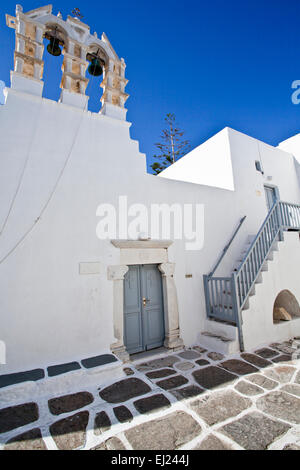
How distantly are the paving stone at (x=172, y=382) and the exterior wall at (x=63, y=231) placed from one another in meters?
1.12

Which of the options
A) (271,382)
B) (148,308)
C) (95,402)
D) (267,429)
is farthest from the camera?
(148,308)

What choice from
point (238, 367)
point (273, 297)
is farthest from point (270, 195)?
point (238, 367)

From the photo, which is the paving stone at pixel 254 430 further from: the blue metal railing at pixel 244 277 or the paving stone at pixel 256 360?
the blue metal railing at pixel 244 277

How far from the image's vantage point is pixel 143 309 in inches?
169

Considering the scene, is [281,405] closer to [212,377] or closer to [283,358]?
[212,377]

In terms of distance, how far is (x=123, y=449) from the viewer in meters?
1.92

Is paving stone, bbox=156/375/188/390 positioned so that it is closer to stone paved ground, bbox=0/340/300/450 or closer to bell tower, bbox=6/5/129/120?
stone paved ground, bbox=0/340/300/450

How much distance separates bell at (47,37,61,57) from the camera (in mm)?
4700

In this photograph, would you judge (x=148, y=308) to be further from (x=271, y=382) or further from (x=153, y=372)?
(x=271, y=382)

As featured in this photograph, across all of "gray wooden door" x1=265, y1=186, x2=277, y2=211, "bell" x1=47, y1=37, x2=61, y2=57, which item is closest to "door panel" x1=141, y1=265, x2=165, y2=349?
"bell" x1=47, y1=37, x2=61, y2=57

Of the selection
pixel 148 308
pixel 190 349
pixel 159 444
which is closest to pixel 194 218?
pixel 148 308

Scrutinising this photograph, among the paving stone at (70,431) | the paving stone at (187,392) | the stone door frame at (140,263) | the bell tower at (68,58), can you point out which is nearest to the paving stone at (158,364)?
the stone door frame at (140,263)

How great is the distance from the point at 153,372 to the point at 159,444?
151 centimetres

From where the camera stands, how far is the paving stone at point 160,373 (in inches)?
130
